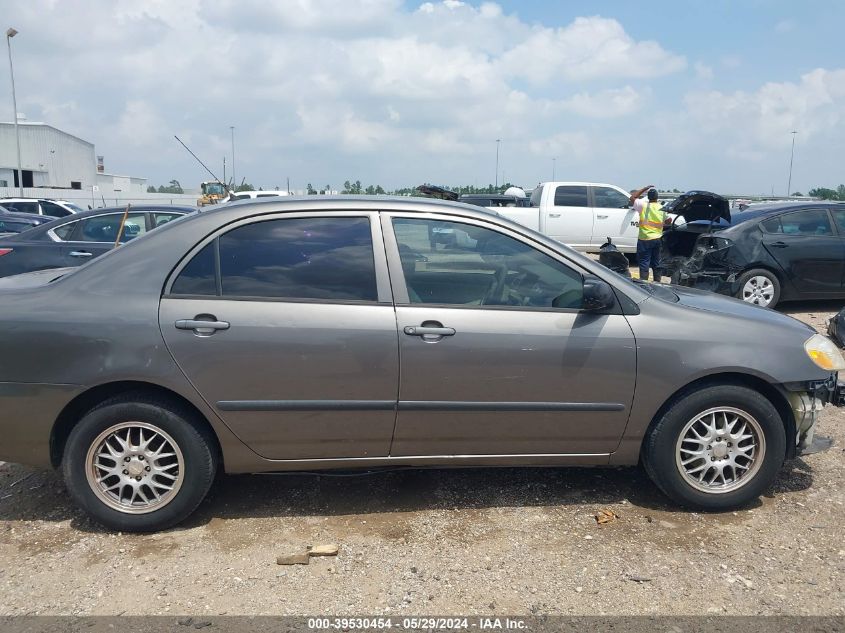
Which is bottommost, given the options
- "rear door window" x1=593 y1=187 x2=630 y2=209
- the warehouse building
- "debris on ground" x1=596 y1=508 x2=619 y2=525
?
"debris on ground" x1=596 y1=508 x2=619 y2=525

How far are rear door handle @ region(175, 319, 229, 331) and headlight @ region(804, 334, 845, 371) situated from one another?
3.14 meters

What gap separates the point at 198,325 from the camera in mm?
3264

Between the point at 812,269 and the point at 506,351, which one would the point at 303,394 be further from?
the point at 812,269

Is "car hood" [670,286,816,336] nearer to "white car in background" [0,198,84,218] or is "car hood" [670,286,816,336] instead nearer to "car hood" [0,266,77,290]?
"car hood" [0,266,77,290]

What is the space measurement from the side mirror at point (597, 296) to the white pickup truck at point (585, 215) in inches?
446

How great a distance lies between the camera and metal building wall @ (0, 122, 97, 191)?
5562cm

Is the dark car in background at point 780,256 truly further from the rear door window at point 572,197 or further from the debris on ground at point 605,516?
the debris on ground at point 605,516

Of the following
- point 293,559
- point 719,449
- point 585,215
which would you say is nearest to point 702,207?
point 585,215

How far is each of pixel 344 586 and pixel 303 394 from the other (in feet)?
3.10

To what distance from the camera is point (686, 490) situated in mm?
3570

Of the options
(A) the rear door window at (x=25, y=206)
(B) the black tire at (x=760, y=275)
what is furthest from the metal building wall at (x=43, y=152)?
(B) the black tire at (x=760, y=275)

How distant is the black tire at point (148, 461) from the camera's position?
3285 millimetres

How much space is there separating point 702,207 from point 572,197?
5162mm

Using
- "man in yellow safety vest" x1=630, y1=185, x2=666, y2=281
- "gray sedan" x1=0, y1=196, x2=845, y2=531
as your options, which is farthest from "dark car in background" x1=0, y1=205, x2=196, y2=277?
"man in yellow safety vest" x1=630, y1=185, x2=666, y2=281
